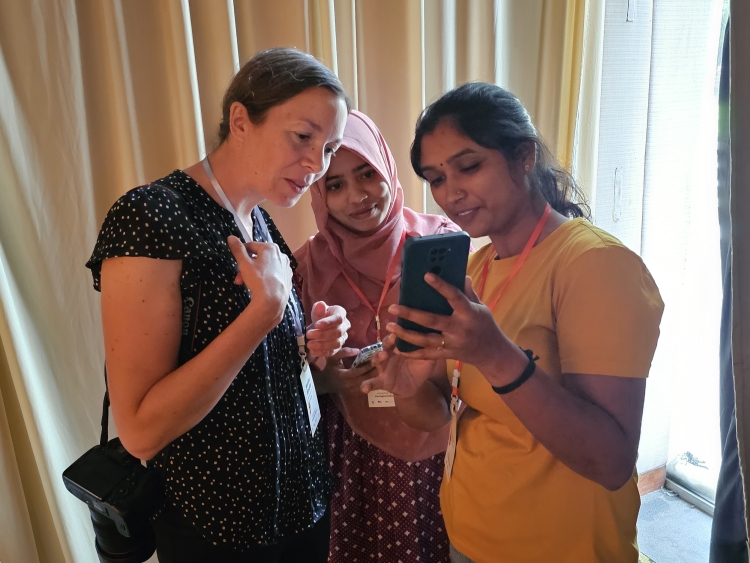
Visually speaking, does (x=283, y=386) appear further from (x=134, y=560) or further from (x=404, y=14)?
(x=404, y=14)

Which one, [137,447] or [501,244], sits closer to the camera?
[137,447]

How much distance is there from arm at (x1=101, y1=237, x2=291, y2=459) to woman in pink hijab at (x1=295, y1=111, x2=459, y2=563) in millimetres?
488

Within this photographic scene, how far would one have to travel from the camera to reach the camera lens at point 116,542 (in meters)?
0.95

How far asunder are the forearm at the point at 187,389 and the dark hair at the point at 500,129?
0.46 metres

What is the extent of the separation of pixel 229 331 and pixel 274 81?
1.49 ft

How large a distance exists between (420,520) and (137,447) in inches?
32.2

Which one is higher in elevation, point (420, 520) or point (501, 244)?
point (501, 244)

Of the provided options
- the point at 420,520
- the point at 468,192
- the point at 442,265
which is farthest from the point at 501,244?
the point at 420,520

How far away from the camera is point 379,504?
4.36ft

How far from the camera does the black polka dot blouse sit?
757mm

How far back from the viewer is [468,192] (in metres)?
0.88

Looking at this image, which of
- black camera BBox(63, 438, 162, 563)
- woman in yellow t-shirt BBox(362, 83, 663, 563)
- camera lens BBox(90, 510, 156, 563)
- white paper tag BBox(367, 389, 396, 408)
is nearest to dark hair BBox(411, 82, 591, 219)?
woman in yellow t-shirt BBox(362, 83, 663, 563)

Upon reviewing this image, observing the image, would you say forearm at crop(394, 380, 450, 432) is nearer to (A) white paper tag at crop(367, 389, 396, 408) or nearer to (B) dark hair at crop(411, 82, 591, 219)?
(A) white paper tag at crop(367, 389, 396, 408)

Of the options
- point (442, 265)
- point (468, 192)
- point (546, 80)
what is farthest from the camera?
point (546, 80)
